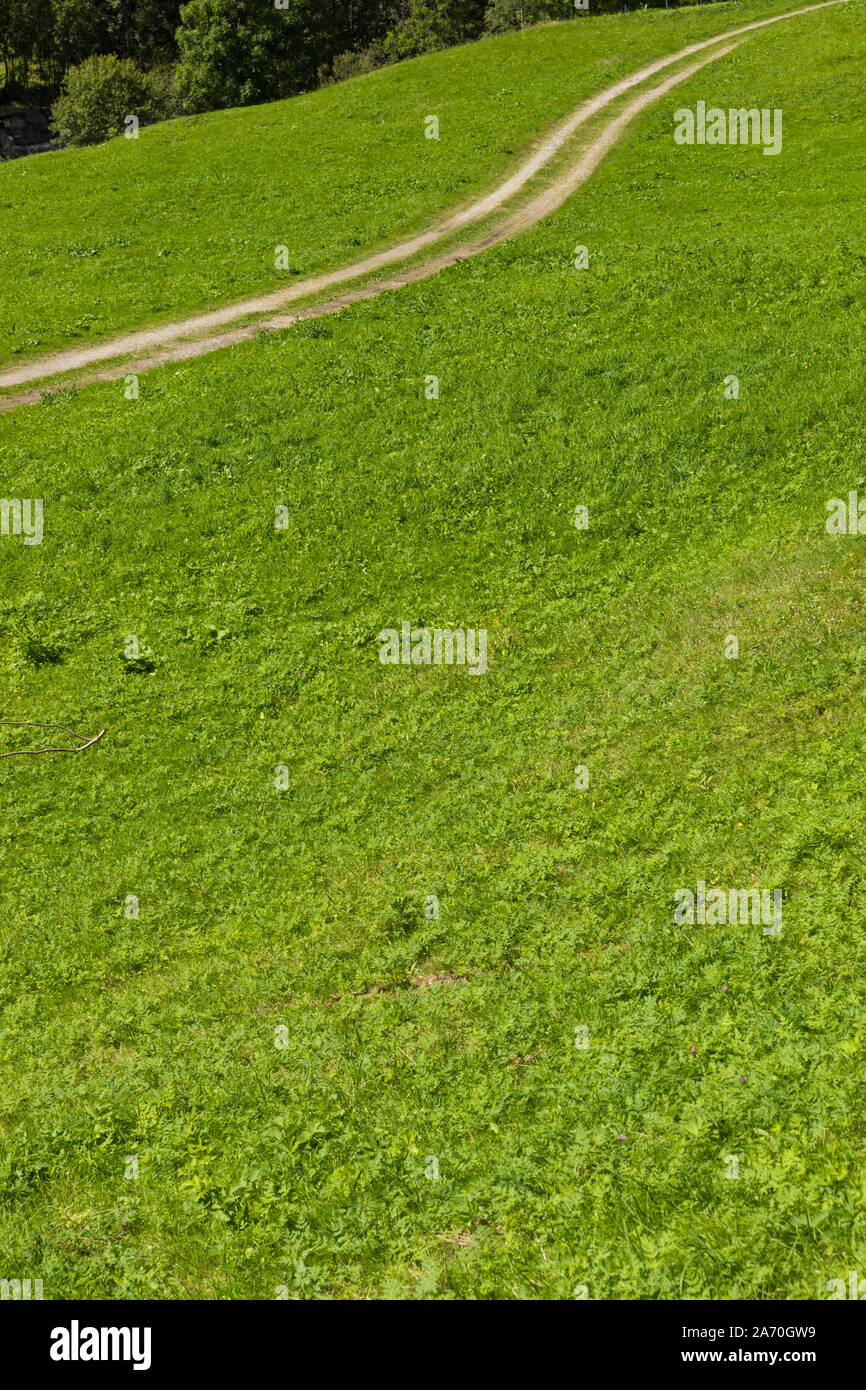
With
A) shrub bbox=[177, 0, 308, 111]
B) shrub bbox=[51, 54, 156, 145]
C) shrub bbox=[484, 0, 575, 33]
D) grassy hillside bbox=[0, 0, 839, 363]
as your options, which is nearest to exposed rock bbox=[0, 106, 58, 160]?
shrub bbox=[51, 54, 156, 145]

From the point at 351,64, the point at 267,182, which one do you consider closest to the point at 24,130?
the point at 351,64

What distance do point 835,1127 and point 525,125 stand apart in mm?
48397

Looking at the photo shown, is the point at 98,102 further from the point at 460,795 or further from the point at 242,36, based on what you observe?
the point at 460,795

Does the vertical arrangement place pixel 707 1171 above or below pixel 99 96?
below

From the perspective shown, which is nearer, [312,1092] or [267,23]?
[312,1092]

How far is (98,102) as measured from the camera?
8162cm

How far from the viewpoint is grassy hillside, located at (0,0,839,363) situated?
3469 centimetres

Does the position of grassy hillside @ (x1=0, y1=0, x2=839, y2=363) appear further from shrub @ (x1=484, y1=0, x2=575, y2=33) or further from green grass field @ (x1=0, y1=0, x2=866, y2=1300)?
shrub @ (x1=484, y1=0, x2=575, y2=33)

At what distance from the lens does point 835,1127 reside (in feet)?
25.0

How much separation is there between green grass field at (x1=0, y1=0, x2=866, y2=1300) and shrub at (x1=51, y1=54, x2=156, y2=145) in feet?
205
